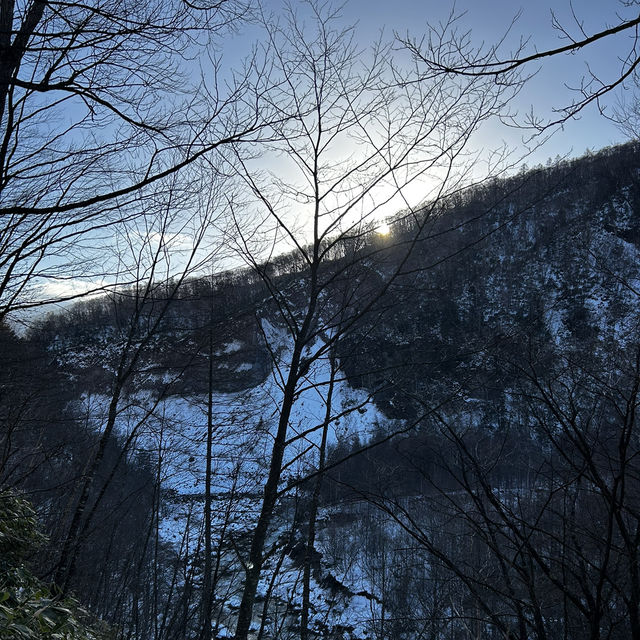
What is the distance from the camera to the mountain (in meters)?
2.33

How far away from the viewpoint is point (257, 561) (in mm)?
2924

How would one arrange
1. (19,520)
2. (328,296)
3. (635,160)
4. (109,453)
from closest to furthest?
1. (328,296)
2. (19,520)
3. (109,453)
4. (635,160)

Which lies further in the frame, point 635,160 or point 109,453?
point 635,160

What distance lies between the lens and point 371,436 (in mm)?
28797

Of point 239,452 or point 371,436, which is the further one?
point 371,436

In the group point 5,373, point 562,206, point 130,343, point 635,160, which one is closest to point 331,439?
point 5,373

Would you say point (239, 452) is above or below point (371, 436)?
above

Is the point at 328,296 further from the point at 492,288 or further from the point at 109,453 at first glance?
the point at 492,288

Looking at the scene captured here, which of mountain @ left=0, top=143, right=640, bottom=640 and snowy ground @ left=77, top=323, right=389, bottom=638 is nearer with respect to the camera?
mountain @ left=0, top=143, right=640, bottom=640

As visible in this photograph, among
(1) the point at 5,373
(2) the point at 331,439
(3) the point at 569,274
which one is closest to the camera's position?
(1) the point at 5,373

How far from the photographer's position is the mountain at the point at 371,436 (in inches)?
91.9

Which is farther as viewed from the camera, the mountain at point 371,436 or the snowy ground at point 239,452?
the snowy ground at point 239,452

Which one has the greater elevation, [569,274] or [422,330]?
[569,274]

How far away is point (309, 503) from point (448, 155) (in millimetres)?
5162
